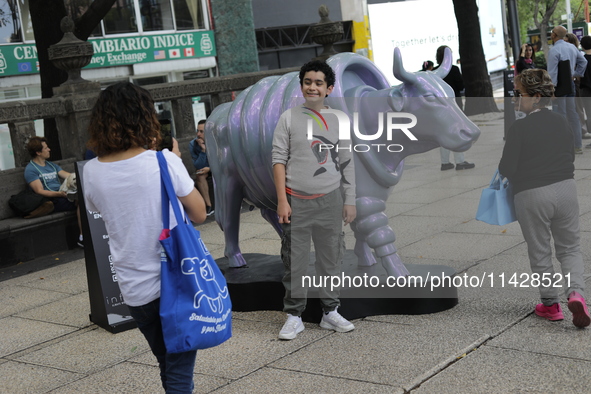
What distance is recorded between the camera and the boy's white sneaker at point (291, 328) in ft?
16.6

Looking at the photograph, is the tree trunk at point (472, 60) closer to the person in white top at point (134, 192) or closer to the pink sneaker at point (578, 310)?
the pink sneaker at point (578, 310)

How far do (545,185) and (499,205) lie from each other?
0.38 meters

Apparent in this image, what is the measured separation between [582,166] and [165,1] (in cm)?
1408

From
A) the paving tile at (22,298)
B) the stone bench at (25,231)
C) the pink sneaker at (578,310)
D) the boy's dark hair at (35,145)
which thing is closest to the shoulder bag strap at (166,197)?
the pink sneaker at (578,310)

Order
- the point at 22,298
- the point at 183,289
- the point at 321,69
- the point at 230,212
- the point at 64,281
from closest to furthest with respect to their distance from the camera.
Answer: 1. the point at 183,289
2. the point at 321,69
3. the point at 230,212
4. the point at 22,298
5. the point at 64,281

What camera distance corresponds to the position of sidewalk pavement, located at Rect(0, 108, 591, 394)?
420 cm

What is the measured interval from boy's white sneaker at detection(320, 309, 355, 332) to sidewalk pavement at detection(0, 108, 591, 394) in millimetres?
47

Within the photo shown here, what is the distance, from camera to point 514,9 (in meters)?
30.8

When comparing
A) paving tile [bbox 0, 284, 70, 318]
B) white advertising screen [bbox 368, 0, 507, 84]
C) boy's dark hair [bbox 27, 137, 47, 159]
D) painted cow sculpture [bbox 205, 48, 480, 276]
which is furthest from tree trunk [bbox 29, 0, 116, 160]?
white advertising screen [bbox 368, 0, 507, 84]

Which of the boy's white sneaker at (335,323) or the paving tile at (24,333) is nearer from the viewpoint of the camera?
the boy's white sneaker at (335,323)

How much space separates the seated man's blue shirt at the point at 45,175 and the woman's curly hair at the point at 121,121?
20.8 feet

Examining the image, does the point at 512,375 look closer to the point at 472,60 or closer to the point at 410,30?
the point at 472,60

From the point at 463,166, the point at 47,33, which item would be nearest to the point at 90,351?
the point at 47,33

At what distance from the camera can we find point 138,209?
10.8 feet
